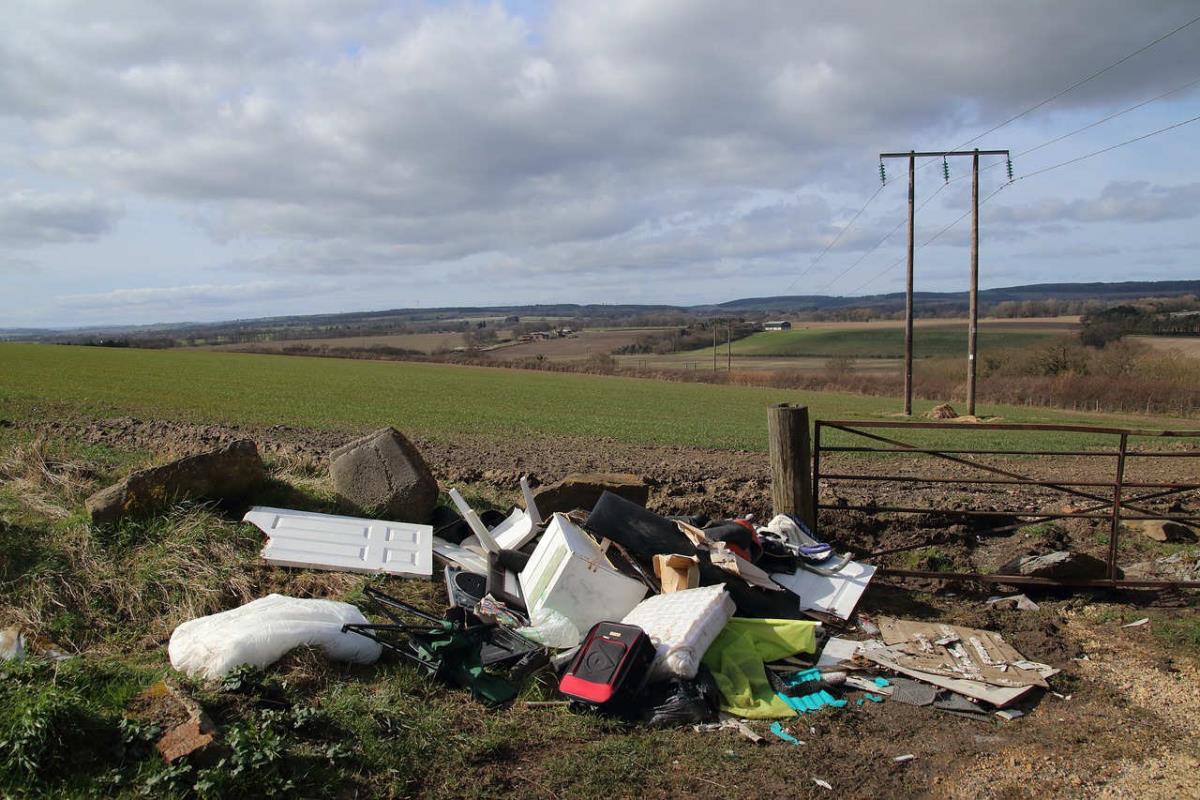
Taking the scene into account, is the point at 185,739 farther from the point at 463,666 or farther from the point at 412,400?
the point at 412,400

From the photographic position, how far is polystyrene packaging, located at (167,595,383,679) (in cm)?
461

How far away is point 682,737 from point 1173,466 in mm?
17421

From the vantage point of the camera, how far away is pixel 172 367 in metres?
45.5

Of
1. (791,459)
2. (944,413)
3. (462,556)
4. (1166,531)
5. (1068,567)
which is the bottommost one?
(944,413)

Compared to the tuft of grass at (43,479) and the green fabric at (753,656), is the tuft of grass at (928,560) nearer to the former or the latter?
the green fabric at (753,656)

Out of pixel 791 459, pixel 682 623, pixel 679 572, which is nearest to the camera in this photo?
pixel 682 623

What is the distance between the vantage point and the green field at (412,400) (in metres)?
22.2

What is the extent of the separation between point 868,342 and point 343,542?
8959 centimetres

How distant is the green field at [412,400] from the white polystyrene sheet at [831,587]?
13556 millimetres

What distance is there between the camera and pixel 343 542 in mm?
6711

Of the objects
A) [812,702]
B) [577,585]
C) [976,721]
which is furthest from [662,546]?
[976,721]

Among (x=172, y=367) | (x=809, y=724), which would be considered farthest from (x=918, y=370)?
(x=809, y=724)

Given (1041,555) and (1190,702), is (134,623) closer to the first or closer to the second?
(1190,702)

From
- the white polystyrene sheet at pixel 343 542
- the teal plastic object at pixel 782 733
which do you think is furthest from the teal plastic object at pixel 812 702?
the white polystyrene sheet at pixel 343 542
